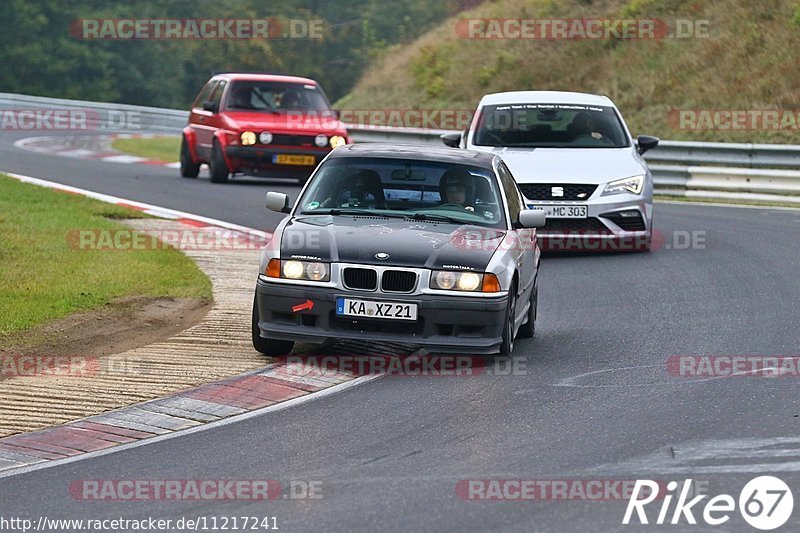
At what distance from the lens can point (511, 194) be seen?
1107 cm

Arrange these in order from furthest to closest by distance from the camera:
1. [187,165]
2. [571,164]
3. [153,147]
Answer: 1. [153,147]
2. [187,165]
3. [571,164]

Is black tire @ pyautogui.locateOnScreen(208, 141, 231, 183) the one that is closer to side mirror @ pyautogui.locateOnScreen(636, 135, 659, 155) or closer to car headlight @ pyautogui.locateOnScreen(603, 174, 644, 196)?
side mirror @ pyautogui.locateOnScreen(636, 135, 659, 155)

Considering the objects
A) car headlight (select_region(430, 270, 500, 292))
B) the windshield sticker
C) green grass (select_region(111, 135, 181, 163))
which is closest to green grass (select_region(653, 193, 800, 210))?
the windshield sticker

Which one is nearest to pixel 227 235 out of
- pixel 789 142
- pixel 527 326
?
pixel 527 326

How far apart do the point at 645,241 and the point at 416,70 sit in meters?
21.7

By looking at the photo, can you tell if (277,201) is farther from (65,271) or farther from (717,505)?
(717,505)

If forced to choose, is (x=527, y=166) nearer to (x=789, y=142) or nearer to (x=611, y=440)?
(x=611, y=440)

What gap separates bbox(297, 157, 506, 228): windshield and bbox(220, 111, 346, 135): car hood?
37.3 feet

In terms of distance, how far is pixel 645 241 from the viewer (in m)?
15.7

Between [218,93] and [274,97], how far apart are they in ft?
2.93

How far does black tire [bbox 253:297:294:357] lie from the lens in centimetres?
958

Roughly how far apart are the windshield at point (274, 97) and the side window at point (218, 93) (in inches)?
7.7

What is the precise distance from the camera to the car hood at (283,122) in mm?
21922

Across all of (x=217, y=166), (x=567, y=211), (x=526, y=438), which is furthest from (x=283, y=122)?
(x=526, y=438)
